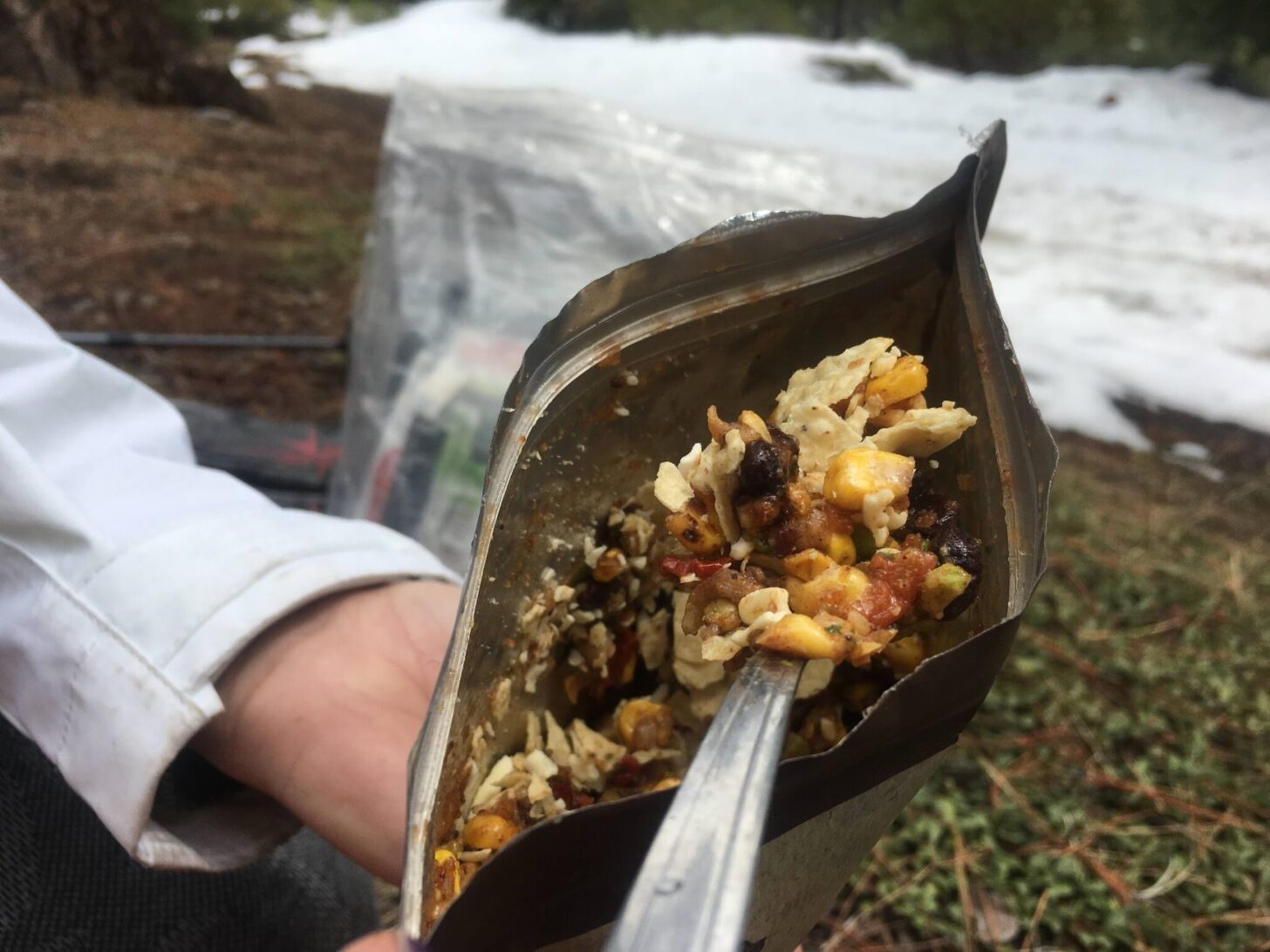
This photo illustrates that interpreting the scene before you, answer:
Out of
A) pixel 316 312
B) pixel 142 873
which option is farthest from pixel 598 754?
pixel 316 312

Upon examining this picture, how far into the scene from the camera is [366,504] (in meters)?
1.13

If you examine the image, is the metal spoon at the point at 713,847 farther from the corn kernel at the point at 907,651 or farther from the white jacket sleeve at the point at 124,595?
the white jacket sleeve at the point at 124,595

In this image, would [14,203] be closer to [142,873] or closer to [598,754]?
[142,873]

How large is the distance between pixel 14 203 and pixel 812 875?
1.26 meters

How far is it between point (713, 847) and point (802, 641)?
0.09 metres

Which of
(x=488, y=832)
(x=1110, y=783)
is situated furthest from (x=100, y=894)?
(x=1110, y=783)

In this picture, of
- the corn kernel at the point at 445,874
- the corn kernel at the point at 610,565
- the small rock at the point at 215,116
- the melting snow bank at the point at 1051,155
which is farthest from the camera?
the melting snow bank at the point at 1051,155

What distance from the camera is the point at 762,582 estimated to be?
1.12 feet

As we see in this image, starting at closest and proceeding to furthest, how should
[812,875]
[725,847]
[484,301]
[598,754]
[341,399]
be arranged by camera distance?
[725,847] → [812,875] → [598,754] → [484,301] → [341,399]

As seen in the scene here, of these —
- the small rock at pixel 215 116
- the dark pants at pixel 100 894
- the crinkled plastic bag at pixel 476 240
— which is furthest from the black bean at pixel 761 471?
the small rock at pixel 215 116

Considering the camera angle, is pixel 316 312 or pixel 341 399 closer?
pixel 341 399

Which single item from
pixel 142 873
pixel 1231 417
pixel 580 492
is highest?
pixel 580 492

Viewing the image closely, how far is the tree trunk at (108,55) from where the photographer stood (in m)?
1.06

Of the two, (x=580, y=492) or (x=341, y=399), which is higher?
(x=580, y=492)
